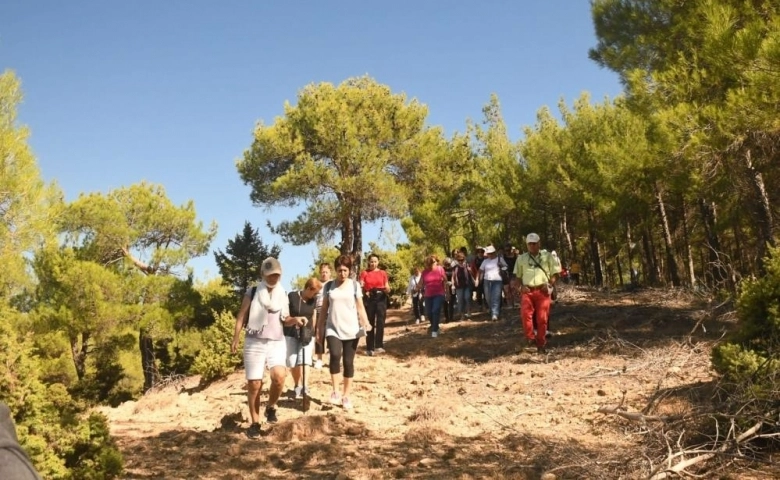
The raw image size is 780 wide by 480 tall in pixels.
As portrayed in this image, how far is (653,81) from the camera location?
909cm

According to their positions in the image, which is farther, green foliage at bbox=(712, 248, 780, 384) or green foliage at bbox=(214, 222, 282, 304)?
green foliage at bbox=(214, 222, 282, 304)

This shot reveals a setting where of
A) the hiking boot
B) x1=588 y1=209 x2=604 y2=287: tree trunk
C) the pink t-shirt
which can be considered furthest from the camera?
x1=588 y1=209 x2=604 y2=287: tree trunk

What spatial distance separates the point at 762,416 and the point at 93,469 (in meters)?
4.85

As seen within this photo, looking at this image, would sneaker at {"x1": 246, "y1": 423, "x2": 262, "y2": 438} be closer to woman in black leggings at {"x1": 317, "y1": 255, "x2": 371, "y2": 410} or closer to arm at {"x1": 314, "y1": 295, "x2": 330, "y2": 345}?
woman in black leggings at {"x1": 317, "y1": 255, "x2": 371, "y2": 410}

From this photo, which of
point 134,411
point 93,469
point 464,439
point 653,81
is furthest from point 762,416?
point 134,411

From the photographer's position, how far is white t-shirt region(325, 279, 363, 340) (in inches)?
245

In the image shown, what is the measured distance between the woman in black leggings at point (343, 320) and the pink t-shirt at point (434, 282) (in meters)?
4.32

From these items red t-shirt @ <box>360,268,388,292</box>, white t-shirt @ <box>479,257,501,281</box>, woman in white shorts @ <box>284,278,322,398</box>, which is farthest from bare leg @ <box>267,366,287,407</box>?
white t-shirt @ <box>479,257,501,281</box>

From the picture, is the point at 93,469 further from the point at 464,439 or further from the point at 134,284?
the point at 134,284

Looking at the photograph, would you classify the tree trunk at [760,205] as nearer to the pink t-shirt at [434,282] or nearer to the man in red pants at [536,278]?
the man in red pants at [536,278]

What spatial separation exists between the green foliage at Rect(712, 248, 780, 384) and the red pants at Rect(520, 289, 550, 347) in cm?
322

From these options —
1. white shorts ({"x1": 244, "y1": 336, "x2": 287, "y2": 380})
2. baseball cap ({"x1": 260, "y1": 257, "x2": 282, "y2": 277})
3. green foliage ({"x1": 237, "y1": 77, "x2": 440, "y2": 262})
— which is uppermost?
green foliage ({"x1": 237, "y1": 77, "x2": 440, "y2": 262})

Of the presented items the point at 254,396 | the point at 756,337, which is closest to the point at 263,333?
the point at 254,396

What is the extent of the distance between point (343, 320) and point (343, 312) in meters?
0.09
